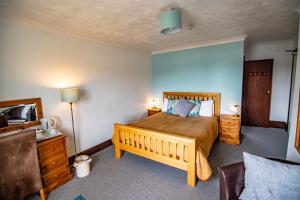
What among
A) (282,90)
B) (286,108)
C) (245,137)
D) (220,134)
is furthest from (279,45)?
(220,134)

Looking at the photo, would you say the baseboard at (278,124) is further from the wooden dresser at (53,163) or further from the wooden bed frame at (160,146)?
the wooden dresser at (53,163)

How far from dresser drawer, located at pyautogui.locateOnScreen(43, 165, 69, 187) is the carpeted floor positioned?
0.14 metres

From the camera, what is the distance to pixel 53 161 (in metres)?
2.13

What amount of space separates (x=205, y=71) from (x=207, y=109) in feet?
3.38

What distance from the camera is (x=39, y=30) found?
233cm

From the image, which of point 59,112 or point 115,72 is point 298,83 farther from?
point 59,112

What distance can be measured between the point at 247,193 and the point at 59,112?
9.31 feet

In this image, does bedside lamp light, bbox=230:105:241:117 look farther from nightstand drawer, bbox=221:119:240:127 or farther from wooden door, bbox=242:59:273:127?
wooden door, bbox=242:59:273:127

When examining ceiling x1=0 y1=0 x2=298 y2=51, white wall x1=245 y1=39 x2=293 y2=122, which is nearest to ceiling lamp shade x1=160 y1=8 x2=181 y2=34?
ceiling x1=0 y1=0 x2=298 y2=51

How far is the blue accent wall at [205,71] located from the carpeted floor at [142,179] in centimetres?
115

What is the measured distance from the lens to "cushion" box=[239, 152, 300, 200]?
1.10m

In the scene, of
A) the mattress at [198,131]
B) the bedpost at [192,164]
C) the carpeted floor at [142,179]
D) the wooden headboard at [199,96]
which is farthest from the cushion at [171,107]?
the bedpost at [192,164]

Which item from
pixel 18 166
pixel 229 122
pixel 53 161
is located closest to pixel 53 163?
pixel 53 161

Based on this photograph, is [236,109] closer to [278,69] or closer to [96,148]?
[278,69]
